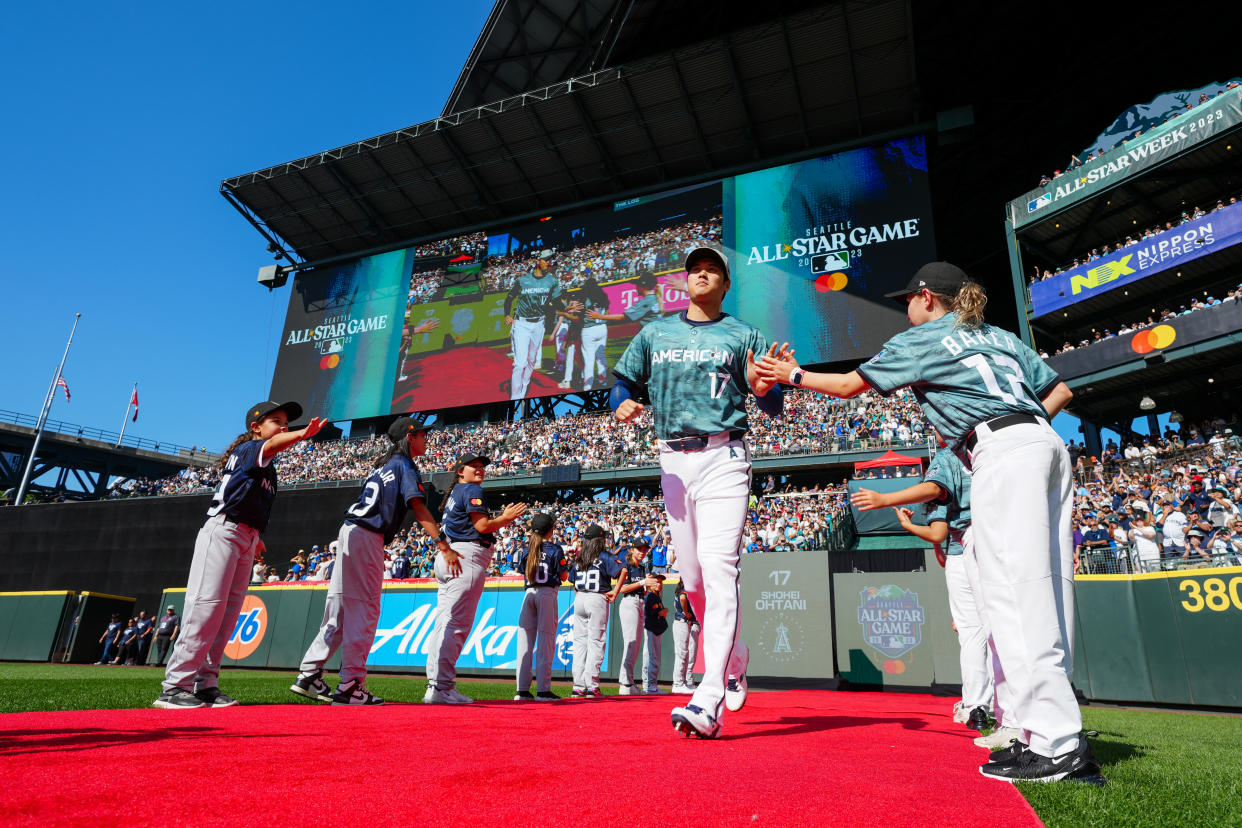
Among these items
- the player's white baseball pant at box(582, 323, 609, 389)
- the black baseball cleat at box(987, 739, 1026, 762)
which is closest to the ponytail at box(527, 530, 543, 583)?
the black baseball cleat at box(987, 739, 1026, 762)

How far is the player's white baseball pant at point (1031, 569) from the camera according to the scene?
7.74ft

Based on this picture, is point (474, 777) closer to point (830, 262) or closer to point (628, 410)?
point (628, 410)

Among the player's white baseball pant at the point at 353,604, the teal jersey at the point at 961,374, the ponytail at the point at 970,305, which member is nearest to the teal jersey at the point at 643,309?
the player's white baseball pant at the point at 353,604

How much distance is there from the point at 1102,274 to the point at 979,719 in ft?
74.2

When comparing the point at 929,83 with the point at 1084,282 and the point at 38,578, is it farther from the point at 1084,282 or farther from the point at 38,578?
the point at 38,578

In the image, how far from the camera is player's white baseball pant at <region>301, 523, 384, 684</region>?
5160 millimetres

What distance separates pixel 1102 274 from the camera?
22.2 metres

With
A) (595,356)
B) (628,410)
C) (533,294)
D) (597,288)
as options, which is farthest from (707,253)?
(533,294)

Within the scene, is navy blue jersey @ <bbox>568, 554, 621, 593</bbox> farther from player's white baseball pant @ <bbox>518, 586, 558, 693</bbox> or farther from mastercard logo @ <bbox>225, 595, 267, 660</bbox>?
mastercard logo @ <bbox>225, 595, 267, 660</bbox>

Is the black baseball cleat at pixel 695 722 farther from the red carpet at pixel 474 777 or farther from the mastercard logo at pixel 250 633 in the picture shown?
the mastercard logo at pixel 250 633

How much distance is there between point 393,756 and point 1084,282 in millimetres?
26480

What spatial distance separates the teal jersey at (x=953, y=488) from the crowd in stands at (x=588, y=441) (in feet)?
61.7

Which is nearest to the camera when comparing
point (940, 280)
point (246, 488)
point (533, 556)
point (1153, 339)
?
point (940, 280)

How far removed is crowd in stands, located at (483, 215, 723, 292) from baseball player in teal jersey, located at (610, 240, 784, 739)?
2454 centimetres
